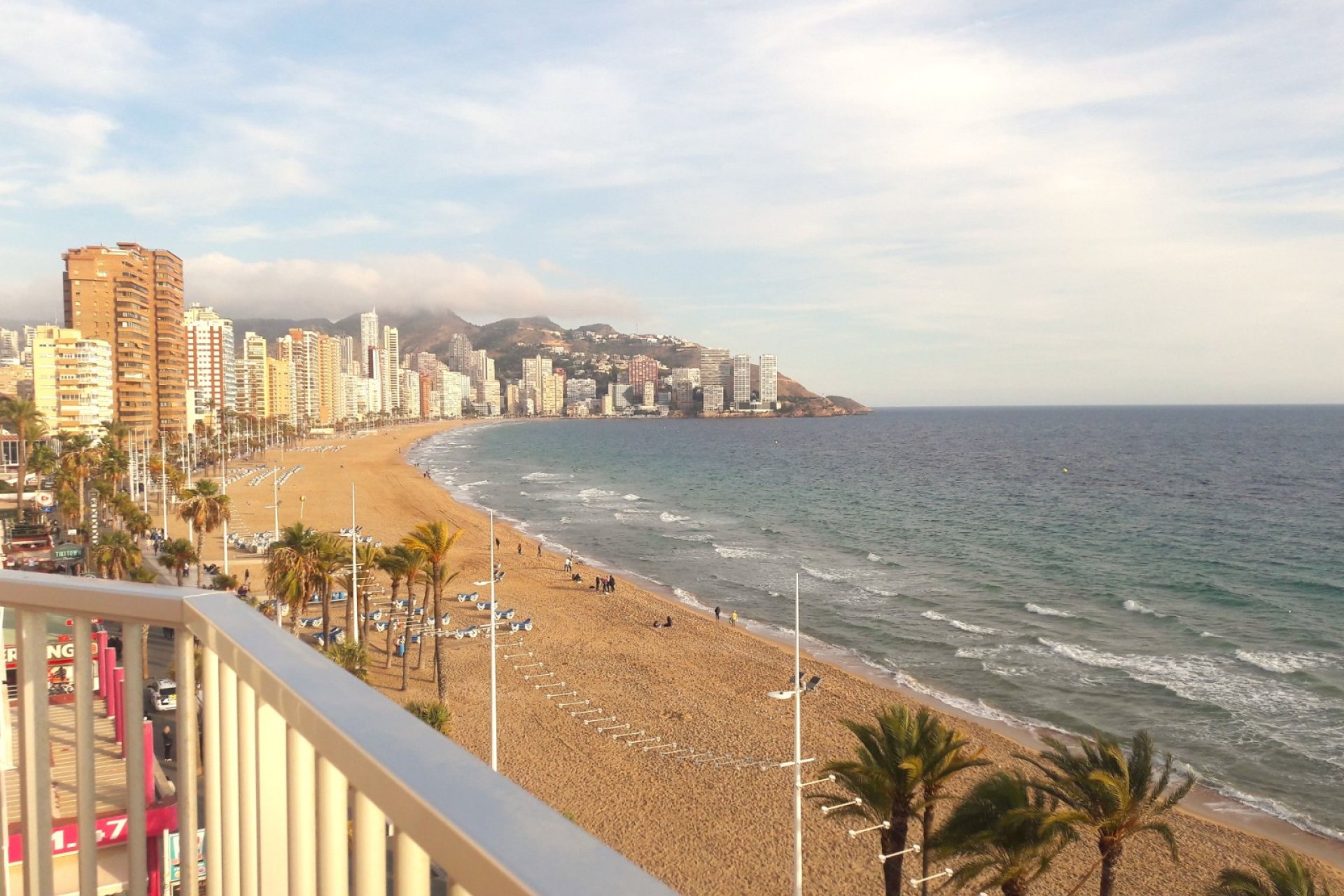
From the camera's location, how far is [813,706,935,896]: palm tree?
34.2 feet

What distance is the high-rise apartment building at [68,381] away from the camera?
62.5m

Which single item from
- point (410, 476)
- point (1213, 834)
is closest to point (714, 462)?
point (410, 476)

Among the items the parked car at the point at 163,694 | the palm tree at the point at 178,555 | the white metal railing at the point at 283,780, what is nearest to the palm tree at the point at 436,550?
the palm tree at the point at 178,555

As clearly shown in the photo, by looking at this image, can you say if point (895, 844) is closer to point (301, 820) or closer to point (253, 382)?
point (301, 820)

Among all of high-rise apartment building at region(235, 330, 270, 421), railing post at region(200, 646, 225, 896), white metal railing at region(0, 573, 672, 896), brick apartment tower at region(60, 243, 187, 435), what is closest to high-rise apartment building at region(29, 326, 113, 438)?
brick apartment tower at region(60, 243, 187, 435)

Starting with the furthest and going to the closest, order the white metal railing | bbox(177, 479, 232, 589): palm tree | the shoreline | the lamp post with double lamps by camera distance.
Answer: bbox(177, 479, 232, 589): palm tree → the shoreline → the lamp post with double lamps → the white metal railing

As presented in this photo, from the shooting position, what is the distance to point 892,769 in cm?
1049

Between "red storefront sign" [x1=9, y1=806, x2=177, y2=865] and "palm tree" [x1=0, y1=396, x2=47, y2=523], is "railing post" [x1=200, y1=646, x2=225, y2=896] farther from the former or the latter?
"palm tree" [x1=0, y1=396, x2=47, y2=523]

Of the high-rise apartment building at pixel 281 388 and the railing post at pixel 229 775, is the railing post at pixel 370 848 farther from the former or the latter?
the high-rise apartment building at pixel 281 388

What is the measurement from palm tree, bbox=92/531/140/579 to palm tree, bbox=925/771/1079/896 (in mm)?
21406

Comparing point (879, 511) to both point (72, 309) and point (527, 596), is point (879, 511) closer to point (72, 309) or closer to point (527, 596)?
point (527, 596)

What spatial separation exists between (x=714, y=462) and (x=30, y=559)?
72.6m

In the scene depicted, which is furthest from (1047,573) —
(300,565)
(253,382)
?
(253,382)

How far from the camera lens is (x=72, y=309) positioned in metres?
71.3
